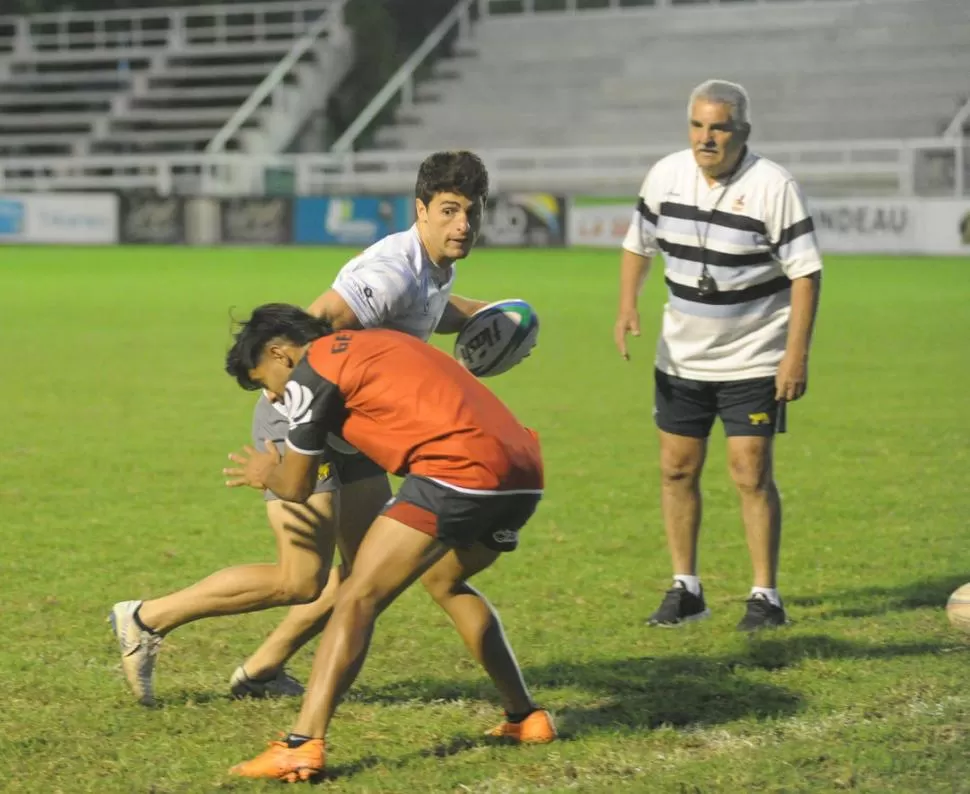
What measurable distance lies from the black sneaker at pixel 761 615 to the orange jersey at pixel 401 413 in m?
2.14

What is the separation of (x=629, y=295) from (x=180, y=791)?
3.16 metres

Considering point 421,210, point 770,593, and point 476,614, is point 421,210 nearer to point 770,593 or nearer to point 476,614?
point 476,614

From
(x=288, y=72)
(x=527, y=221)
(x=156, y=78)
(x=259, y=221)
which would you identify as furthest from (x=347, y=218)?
(x=156, y=78)

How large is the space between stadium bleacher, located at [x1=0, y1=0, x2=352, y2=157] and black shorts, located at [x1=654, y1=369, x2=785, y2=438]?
123ft

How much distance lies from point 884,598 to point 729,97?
2.19 m

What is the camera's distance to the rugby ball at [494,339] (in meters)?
5.64

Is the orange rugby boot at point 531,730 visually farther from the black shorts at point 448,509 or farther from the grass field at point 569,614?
the black shorts at point 448,509

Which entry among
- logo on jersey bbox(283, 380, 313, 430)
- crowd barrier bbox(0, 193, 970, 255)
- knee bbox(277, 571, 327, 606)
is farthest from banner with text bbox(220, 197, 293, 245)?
logo on jersey bbox(283, 380, 313, 430)

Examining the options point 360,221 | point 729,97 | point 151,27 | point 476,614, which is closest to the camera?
point 476,614

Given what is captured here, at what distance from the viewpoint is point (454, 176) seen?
16.2 ft

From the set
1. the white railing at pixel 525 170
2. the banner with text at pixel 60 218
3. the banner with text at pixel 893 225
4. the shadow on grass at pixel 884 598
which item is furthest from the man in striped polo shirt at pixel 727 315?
the banner with text at pixel 60 218

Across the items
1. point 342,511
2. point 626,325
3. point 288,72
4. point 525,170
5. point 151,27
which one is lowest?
point 342,511

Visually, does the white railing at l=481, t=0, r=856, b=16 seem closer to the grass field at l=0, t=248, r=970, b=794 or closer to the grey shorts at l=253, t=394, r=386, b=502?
the grass field at l=0, t=248, r=970, b=794

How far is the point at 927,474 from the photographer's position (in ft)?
32.3
